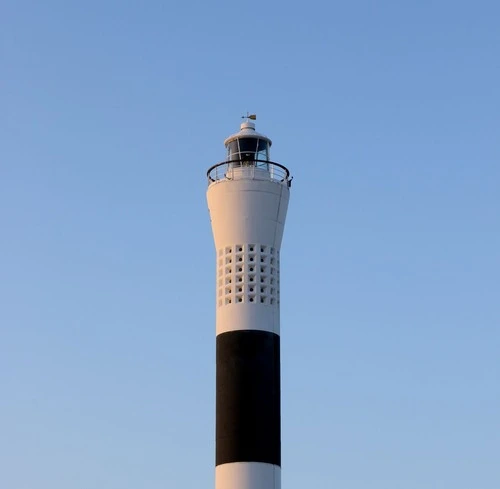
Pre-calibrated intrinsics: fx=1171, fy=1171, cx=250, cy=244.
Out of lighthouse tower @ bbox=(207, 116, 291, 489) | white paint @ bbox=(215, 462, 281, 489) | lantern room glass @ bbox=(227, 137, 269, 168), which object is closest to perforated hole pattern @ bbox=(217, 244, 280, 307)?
lighthouse tower @ bbox=(207, 116, 291, 489)

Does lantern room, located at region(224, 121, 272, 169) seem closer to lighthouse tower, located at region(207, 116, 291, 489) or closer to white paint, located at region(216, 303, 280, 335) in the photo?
lighthouse tower, located at region(207, 116, 291, 489)

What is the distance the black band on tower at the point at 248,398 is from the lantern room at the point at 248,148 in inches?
369

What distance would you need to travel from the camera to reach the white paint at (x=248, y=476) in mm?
54906

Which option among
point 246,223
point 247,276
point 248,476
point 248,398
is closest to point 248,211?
point 246,223

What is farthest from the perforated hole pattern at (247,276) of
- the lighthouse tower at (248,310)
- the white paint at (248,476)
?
the white paint at (248,476)

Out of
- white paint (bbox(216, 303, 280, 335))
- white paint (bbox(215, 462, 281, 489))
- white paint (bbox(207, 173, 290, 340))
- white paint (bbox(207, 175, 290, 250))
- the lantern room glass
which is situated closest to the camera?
white paint (bbox(215, 462, 281, 489))

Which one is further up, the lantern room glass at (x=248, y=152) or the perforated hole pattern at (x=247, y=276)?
the lantern room glass at (x=248, y=152)

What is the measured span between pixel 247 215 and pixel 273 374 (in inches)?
321

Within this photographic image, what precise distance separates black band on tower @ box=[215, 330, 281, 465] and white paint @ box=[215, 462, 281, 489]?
29cm

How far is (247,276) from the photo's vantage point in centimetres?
5850

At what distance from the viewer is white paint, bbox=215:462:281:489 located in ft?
180

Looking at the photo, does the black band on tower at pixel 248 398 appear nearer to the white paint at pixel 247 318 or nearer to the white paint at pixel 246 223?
the white paint at pixel 247 318

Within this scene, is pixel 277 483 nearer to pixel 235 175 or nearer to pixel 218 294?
pixel 218 294

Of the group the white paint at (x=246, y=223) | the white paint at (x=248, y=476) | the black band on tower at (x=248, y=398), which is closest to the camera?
the white paint at (x=248, y=476)
